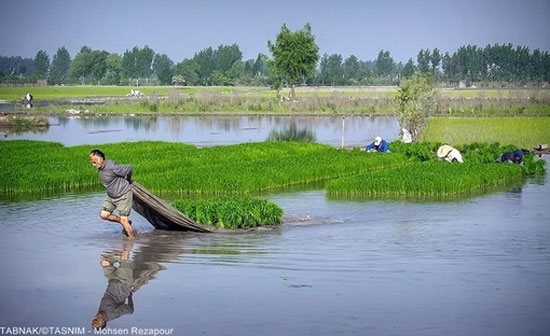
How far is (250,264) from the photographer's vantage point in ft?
46.3

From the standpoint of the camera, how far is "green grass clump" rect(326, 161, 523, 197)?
23.0m

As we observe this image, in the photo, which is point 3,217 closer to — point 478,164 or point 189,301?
point 189,301

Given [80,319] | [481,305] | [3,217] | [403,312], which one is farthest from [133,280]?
[3,217]

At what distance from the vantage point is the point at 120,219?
15797 millimetres

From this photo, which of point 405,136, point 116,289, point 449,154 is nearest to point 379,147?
point 449,154

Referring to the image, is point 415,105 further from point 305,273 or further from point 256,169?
point 305,273

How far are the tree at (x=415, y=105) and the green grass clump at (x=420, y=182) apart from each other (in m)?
13.8

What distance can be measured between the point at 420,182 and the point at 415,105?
1693cm

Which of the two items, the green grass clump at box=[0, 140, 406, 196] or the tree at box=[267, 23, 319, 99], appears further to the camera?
the tree at box=[267, 23, 319, 99]

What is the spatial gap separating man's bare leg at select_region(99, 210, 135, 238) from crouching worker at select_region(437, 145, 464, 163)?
597 inches

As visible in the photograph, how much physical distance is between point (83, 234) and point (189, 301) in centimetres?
571

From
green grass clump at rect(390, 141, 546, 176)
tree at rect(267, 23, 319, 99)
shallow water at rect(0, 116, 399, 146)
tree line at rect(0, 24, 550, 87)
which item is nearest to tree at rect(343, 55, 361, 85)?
tree line at rect(0, 24, 550, 87)

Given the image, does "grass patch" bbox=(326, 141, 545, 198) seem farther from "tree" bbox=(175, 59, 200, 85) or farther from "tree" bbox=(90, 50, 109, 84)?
"tree" bbox=(90, 50, 109, 84)

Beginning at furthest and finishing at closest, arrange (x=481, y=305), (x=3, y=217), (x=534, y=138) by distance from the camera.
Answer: (x=534, y=138)
(x=3, y=217)
(x=481, y=305)
